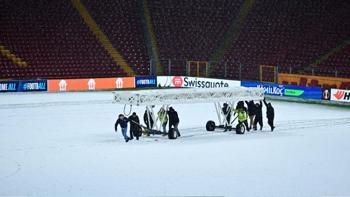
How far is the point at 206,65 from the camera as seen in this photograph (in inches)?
2162

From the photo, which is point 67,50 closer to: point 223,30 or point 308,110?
point 223,30

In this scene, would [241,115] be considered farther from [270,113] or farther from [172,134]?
[172,134]

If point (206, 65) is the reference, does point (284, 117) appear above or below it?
below

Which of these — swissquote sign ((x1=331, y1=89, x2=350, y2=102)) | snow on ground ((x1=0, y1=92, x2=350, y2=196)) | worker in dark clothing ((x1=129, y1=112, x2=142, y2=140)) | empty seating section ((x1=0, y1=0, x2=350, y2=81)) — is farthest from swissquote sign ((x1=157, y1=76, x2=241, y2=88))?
worker in dark clothing ((x1=129, y1=112, x2=142, y2=140))

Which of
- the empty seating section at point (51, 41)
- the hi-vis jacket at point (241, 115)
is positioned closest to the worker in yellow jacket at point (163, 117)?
the hi-vis jacket at point (241, 115)

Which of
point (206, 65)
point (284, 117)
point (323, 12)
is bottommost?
point (284, 117)

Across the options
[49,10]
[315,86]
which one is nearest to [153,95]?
[315,86]

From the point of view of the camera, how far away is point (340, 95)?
1668 inches

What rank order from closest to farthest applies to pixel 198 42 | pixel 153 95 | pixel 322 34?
1. pixel 153 95
2. pixel 322 34
3. pixel 198 42

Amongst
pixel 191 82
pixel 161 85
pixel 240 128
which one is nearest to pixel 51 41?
pixel 161 85

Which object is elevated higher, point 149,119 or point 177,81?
point 177,81

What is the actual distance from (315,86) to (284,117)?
9865 millimetres

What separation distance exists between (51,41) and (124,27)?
22.5 ft

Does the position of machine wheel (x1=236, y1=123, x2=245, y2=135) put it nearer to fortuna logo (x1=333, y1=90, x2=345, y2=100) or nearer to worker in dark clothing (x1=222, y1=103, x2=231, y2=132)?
worker in dark clothing (x1=222, y1=103, x2=231, y2=132)
